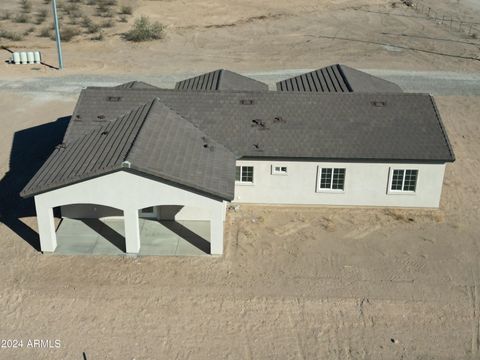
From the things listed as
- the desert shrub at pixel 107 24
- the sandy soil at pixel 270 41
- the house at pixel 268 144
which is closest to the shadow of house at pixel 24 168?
the house at pixel 268 144

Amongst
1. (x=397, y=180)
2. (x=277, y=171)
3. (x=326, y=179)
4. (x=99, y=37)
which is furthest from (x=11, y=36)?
(x=397, y=180)

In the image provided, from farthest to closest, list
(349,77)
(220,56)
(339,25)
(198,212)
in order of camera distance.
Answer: (339,25)
(220,56)
(349,77)
(198,212)

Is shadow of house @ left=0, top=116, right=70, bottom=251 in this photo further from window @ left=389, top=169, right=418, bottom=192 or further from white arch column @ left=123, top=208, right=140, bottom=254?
window @ left=389, top=169, right=418, bottom=192

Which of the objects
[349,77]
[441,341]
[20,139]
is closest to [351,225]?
[441,341]

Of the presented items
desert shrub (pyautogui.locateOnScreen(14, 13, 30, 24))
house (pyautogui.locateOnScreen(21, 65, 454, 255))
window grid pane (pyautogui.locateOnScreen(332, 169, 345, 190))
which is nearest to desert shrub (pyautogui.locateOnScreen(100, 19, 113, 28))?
desert shrub (pyautogui.locateOnScreen(14, 13, 30, 24))

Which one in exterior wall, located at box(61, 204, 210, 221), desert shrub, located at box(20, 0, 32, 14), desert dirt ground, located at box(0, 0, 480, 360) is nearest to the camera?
desert dirt ground, located at box(0, 0, 480, 360)

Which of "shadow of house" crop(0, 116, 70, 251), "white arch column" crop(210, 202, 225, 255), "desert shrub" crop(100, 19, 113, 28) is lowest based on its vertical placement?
"shadow of house" crop(0, 116, 70, 251)

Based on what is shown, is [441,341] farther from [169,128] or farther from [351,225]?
[169,128]
